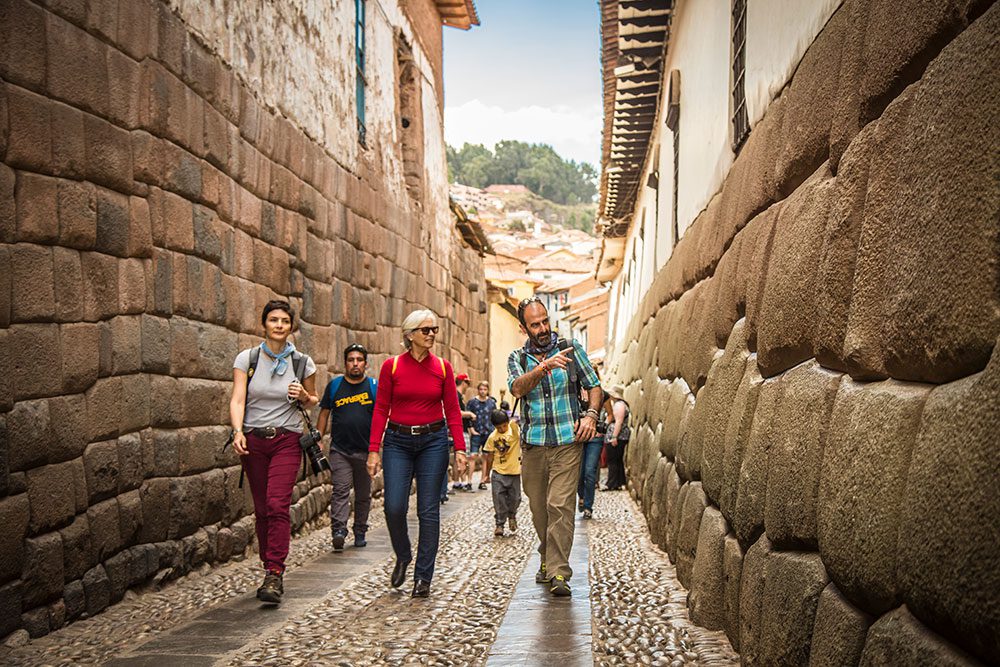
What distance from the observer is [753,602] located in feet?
11.7

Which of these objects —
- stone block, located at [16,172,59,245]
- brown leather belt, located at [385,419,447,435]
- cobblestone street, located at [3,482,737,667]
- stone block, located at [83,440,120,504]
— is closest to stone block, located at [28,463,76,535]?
stone block, located at [83,440,120,504]

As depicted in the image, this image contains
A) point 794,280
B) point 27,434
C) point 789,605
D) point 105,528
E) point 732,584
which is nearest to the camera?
point 789,605

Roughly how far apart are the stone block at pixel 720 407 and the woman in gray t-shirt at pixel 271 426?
92.9 inches

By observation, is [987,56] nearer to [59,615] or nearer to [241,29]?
[59,615]

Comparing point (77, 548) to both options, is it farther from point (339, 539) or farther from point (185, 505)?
point (339, 539)

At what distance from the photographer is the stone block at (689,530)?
5.25 meters

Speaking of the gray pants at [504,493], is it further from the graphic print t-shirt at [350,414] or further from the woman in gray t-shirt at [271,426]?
the woman in gray t-shirt at [271,426]

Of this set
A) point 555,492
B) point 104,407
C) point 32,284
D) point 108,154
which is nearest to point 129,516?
point 104,407

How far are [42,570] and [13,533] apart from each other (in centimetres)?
31

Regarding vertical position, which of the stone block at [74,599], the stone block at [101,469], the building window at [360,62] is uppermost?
the building window at [360,62]

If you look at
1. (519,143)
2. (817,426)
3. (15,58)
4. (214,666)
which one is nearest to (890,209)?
(817,426)

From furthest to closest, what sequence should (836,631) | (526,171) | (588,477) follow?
(526,171), (588,477), (836,631)

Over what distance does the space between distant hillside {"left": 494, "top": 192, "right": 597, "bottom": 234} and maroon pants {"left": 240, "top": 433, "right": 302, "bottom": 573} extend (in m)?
113

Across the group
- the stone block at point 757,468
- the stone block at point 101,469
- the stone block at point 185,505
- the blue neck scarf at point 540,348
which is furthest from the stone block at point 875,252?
the stone block at point 185,505
